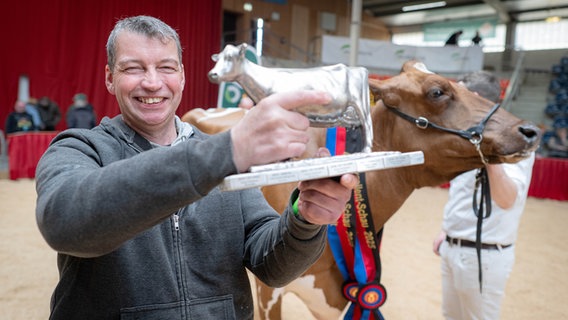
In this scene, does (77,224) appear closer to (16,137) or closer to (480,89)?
(480,89)

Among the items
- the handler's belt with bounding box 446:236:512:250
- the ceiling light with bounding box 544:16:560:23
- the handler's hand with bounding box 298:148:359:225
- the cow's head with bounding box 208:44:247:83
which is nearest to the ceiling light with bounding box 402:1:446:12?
the ceiling light with bounding box 544:16:560:23

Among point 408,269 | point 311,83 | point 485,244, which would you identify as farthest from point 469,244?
point 408,269

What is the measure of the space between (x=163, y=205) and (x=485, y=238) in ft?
6.44

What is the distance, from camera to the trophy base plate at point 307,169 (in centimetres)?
72

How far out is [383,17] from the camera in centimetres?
2095

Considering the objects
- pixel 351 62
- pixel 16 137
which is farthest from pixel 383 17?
pixel 16 137

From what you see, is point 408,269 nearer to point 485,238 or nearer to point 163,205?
point 485,238

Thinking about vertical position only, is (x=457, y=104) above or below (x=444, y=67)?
below

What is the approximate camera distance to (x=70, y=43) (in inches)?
452

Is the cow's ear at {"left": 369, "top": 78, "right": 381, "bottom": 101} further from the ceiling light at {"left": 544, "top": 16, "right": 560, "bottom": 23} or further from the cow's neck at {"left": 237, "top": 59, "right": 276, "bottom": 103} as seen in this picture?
the ceiling light at {"left": 544, "top": 16, "right": 560, "bottom": 23}

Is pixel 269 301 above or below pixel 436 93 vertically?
below

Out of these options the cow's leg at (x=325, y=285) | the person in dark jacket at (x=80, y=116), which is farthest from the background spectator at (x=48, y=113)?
the cow's leg at (x=325, y=285)

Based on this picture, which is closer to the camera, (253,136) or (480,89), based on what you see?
(253,136)

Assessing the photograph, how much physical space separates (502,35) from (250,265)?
21.3 metres
